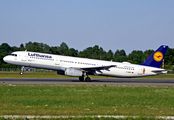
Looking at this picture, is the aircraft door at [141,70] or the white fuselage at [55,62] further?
the aircraft door at [141,70]

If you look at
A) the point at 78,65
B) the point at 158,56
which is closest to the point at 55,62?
the point at 78,65

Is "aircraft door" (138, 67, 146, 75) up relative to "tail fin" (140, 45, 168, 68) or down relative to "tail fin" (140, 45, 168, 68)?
down

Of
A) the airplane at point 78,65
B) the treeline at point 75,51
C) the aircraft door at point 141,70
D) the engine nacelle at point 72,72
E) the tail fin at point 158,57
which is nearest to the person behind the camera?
the engine nacelle at point 72,72

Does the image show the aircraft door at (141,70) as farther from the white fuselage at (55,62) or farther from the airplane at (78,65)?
the white fuselage at (55,62)

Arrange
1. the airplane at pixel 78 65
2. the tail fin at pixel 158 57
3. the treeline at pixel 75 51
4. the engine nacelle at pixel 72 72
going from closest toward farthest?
1. the engine nacelle at pixel 72 72
2. the airplane at pixel 78 65
3. the tail fin at pixel 158 57
4. the treeline at pixel 75 51

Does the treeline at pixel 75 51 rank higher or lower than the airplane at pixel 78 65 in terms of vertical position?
Answer: higher

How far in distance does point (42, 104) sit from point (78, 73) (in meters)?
21.4

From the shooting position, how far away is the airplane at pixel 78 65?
37219 millimetres

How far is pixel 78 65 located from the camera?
128 feet

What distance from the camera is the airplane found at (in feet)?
122

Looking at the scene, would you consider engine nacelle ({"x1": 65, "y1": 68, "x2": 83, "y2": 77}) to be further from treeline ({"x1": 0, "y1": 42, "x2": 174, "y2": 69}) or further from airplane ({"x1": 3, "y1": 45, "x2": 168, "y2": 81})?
treeline ({"x1": 0, "y1": 42, "x2": 174, "y2": 69})

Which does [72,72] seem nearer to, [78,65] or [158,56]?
[78,65]

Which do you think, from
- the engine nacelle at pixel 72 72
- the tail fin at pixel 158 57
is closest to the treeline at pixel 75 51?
the tail fin at pixel 158 57

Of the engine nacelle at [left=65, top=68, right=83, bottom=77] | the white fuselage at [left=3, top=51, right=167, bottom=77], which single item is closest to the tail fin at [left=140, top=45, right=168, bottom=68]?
the white fuselage at [left=3, top=51, right=167, bottom=77]
